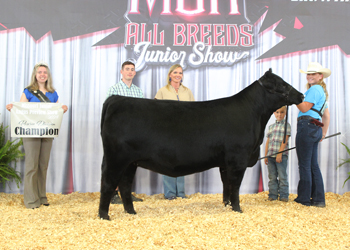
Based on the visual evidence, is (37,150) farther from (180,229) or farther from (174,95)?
(180,229)

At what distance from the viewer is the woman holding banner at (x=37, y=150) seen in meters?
4.26

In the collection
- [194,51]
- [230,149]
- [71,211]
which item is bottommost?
[71,211]

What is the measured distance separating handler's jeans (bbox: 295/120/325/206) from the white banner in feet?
11.6

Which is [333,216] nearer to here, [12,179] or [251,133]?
[251,133]

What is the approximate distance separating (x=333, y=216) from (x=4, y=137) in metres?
5.41

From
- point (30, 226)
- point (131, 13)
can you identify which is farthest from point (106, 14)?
point (30, 226)

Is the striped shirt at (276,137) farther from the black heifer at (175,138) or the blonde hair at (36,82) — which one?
the blonde hair at (36,82)

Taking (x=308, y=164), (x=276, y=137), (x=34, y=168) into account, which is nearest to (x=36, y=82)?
(x=34, y=168)

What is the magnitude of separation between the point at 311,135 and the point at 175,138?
2101 mm

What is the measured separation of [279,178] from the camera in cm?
466

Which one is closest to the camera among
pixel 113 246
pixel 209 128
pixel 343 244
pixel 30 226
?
pixel 113 246

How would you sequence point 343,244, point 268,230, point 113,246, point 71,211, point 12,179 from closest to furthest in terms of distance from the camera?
point 113,246 → point 343,244 → point 268,230 → point 71,211 → point 12,179

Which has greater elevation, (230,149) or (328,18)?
(328,18)

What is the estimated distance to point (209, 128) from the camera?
3.31 meters
